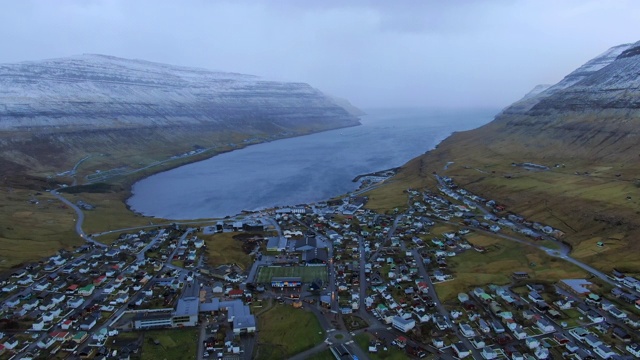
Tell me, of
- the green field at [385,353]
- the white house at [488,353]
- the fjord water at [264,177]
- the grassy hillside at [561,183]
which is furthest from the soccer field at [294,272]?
the fjord water at [264,177]

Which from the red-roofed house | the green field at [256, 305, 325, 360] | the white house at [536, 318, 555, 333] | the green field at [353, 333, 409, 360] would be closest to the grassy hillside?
the white house at [536, 318, 555, 333]

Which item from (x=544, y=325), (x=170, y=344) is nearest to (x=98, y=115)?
(x=170, y=344)

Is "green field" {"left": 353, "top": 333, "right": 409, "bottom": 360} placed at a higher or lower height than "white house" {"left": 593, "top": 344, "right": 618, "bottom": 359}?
lower

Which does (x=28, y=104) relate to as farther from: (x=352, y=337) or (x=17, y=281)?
(x=352, y=337)

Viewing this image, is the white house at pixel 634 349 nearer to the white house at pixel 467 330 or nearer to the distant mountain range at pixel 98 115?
the white house at pixel 467 330

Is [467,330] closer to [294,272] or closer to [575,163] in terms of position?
[294,272]

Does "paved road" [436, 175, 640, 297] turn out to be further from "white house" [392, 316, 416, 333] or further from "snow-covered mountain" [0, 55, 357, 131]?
"snow-covered mountain" [0, 55, 357, 131]
